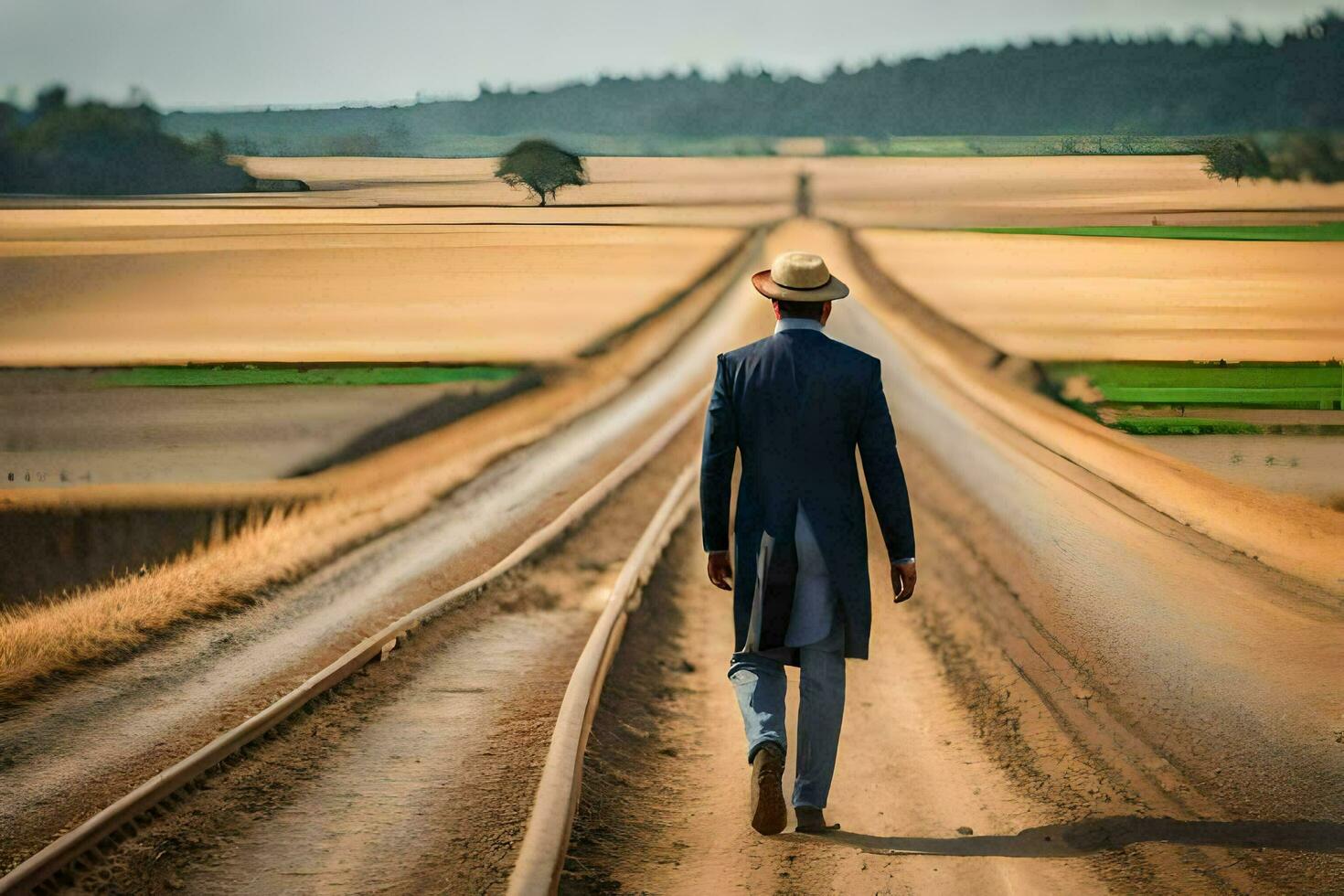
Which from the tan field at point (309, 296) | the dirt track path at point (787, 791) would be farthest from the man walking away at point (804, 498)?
the tan field at point (309, 296)

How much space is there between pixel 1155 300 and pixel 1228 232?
5.68 m

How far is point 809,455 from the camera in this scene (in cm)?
519

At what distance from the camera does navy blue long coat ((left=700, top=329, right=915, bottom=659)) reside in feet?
16.9

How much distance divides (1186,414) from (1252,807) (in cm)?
1615

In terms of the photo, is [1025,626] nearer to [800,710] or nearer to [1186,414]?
[800,710]

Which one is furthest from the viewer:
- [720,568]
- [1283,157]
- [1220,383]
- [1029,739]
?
[1220,383]

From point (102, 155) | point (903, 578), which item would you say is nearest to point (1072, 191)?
point (102, 155)

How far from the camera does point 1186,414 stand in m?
20.8

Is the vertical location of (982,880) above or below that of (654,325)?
below

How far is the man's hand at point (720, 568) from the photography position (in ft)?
17.5

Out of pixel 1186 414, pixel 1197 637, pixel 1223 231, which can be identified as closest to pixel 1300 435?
pixel 1186 414

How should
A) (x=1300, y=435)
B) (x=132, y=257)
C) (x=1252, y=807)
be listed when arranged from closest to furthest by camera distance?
(x=1252, y=807)
(x=1300, y=435)
(x=132, y=257)

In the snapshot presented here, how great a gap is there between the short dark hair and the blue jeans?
4.40ft

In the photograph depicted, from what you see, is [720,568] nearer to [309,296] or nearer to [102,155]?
[102,155]
